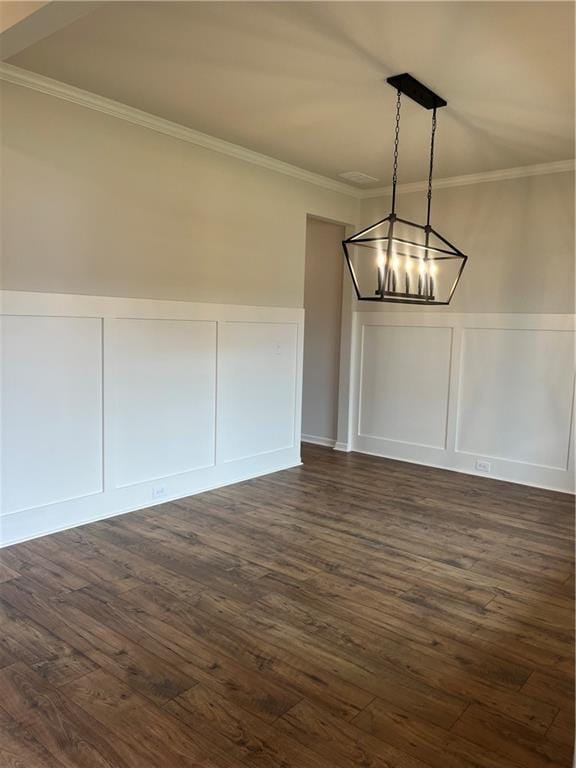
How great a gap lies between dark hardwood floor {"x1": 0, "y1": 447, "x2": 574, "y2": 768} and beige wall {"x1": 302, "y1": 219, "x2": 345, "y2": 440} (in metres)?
2.38

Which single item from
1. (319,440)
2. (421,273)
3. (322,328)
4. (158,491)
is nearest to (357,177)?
(322,328)

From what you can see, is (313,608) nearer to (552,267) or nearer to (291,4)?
(291,4)

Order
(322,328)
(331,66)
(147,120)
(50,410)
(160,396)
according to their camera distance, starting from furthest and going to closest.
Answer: (322,328) < (160,396) < (147,120) < (50,410) < (331,66)

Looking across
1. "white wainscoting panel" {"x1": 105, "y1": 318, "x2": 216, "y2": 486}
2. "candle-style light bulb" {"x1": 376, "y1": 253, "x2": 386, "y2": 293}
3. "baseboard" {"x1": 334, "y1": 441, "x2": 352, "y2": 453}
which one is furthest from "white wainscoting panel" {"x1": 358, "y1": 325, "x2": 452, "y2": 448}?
"candle-style light bulb" {"x1": 376, "y1": 253, "x2": 386, "y2": 293}

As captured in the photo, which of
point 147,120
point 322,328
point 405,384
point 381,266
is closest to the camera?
point 381,266

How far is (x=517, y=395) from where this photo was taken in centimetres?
492

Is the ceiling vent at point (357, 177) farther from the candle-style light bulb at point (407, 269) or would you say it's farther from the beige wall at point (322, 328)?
the candle-style light bulb at point (407, 269)

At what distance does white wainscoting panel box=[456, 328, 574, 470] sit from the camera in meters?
4.71

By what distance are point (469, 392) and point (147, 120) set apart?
3.49 meters

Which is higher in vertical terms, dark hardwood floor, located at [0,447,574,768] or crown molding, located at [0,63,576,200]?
crown molding, located at [0,63,576,200]

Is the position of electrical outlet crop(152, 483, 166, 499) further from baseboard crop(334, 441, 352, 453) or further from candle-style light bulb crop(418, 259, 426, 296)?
baseboard crop(334, 441, 352, 453)

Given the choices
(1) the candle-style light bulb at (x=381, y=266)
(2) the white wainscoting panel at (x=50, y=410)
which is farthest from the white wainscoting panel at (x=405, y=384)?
(2) the white wainscoting panel at (x=50, y=410)

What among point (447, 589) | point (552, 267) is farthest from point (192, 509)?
point (552, 267)

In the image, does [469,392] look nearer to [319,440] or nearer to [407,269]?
[319,440]
